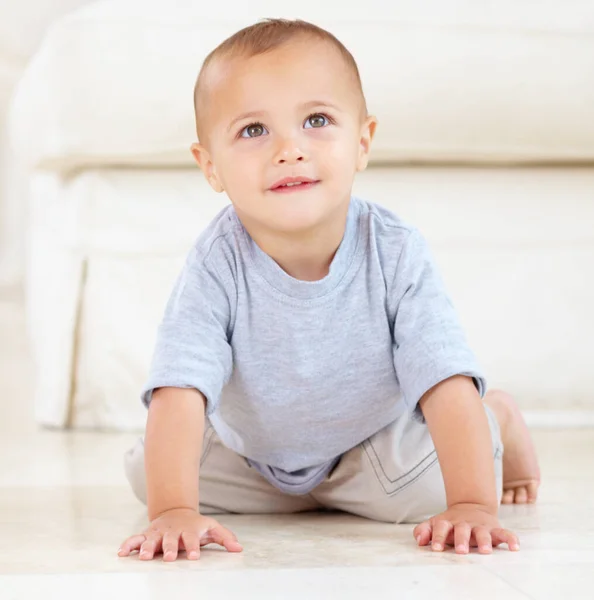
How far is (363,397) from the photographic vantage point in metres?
0.84

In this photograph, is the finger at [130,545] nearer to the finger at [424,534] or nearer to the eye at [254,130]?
the finger at [424,534]

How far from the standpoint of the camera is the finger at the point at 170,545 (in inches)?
26.4

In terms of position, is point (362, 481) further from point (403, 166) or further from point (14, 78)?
point (14, 78)

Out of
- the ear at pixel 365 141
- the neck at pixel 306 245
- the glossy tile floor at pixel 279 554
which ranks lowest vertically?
the glossy tile floor at pixel 279 554

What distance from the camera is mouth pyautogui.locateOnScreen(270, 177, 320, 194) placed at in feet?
2.54

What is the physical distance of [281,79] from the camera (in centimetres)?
77

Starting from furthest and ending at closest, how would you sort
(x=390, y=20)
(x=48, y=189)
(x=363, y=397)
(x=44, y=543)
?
(x=48, y=189)
(x=390, y=20)
(x=363, y=397)
(x=44, y=543)

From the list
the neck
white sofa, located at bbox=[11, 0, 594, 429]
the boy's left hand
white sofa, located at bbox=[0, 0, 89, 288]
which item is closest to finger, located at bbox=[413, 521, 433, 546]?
the boy's left hand

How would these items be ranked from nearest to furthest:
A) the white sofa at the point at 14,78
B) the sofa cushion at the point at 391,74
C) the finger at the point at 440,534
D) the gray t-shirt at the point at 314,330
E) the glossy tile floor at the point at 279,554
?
the glossy tile floor at the point at 279,554 < the finger at the point at 440,534 < the gray t-shirt at the point at 314,330 < the sofa cushion at the point at 391,74 < the white sofa at the point at 14,78

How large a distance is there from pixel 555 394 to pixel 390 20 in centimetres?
46

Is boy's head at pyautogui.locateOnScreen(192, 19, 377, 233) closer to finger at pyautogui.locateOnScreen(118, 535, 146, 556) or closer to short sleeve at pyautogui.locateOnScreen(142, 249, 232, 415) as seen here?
short sleeve at pyautogui.locateOnScreen(142, 249, 232, 415)

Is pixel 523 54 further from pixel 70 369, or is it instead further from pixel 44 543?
pixel 44 543

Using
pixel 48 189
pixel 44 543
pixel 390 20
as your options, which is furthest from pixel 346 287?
pixel 48 189

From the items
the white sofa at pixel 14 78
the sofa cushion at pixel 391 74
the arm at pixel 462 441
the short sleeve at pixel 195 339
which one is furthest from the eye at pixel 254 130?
the white sofa at pixel 14 78
